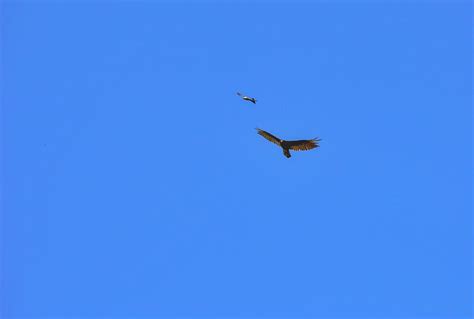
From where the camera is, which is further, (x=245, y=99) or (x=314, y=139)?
(x=314, y=139)

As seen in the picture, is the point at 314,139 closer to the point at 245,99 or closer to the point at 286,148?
the point at 286,148

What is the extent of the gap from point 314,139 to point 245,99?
5503 mm

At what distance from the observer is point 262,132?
131 feet

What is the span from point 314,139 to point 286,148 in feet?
6.21

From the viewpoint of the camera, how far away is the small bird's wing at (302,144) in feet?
136

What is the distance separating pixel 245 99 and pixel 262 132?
8.46ft

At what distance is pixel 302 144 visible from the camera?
4153 cm

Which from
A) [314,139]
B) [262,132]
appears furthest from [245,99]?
[314,139]

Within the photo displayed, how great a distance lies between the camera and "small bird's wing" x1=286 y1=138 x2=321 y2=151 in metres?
41.3

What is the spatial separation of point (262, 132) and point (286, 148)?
2.48 metres

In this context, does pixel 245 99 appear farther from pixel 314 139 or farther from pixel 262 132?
pixel 314 139

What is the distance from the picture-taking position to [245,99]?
38.7 m

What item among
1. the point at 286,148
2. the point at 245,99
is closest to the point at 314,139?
the point at 286,148

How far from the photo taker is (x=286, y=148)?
41.7 m
